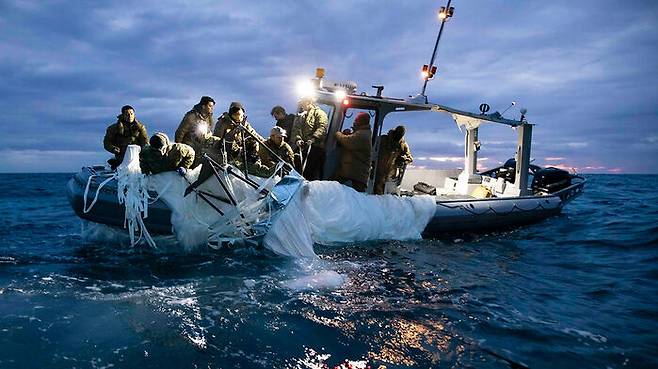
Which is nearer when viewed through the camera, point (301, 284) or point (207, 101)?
point (301, 284)

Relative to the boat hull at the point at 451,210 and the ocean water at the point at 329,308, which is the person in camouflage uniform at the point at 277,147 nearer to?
the ocean water at the point at 329,308

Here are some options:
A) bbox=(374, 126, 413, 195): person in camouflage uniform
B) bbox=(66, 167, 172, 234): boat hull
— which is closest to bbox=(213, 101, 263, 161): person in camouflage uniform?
bbox=(66, 167, 172, 234): boat hull

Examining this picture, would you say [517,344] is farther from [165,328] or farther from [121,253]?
[121,253]

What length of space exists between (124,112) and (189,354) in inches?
236

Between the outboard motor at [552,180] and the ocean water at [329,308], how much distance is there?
4.71 meters

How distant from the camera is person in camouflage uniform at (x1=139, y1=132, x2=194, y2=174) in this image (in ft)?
20.9

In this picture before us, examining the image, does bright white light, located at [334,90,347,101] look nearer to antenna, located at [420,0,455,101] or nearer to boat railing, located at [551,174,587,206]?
antenna, located at [420,0,455,101]

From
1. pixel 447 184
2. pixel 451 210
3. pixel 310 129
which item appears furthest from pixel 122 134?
pixel 447 184

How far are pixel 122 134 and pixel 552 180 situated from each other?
11.3 metres

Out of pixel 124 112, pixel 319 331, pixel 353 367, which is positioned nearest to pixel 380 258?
pixel 319 331

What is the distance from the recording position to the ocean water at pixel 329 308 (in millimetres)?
3537

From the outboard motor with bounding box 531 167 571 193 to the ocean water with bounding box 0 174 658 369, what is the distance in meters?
4.71

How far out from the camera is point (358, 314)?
4418 millimetres

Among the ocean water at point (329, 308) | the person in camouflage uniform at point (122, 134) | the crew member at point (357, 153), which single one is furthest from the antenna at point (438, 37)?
the person in camouflage uniform at point (122, 134)
